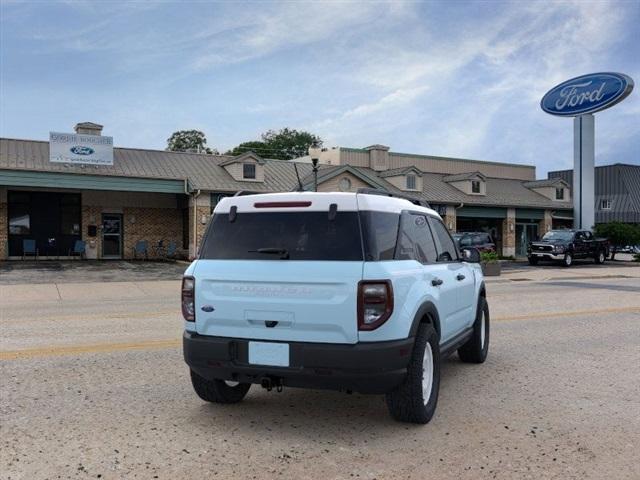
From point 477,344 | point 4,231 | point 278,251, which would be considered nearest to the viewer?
point 278,251

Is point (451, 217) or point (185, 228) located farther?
point (451, 217)

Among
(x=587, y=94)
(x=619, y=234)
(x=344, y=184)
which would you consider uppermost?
(x=587, y=94)

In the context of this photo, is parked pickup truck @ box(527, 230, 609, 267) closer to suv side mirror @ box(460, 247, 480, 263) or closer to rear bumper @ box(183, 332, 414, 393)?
suv side mirror @ box(460, 247, 480, 263)

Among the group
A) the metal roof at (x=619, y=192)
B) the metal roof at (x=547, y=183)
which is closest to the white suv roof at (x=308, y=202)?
the metal roof at (x=547, y=183)

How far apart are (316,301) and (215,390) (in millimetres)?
1460

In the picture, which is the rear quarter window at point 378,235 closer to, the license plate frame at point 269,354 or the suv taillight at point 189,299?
the license plate frame at point 269,354

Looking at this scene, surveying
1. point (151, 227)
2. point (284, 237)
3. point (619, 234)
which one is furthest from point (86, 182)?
point (619, 234)

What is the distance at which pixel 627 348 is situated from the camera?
8.23m

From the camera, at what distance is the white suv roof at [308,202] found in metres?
4.62

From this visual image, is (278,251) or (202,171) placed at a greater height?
(202,171)

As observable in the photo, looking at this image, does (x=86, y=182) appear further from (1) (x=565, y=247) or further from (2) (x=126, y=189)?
(1) (x=565, y=247)

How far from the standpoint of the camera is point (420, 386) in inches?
184

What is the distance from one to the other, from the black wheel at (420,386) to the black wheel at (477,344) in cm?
204

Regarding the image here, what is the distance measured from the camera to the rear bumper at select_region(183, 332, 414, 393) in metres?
4.31
